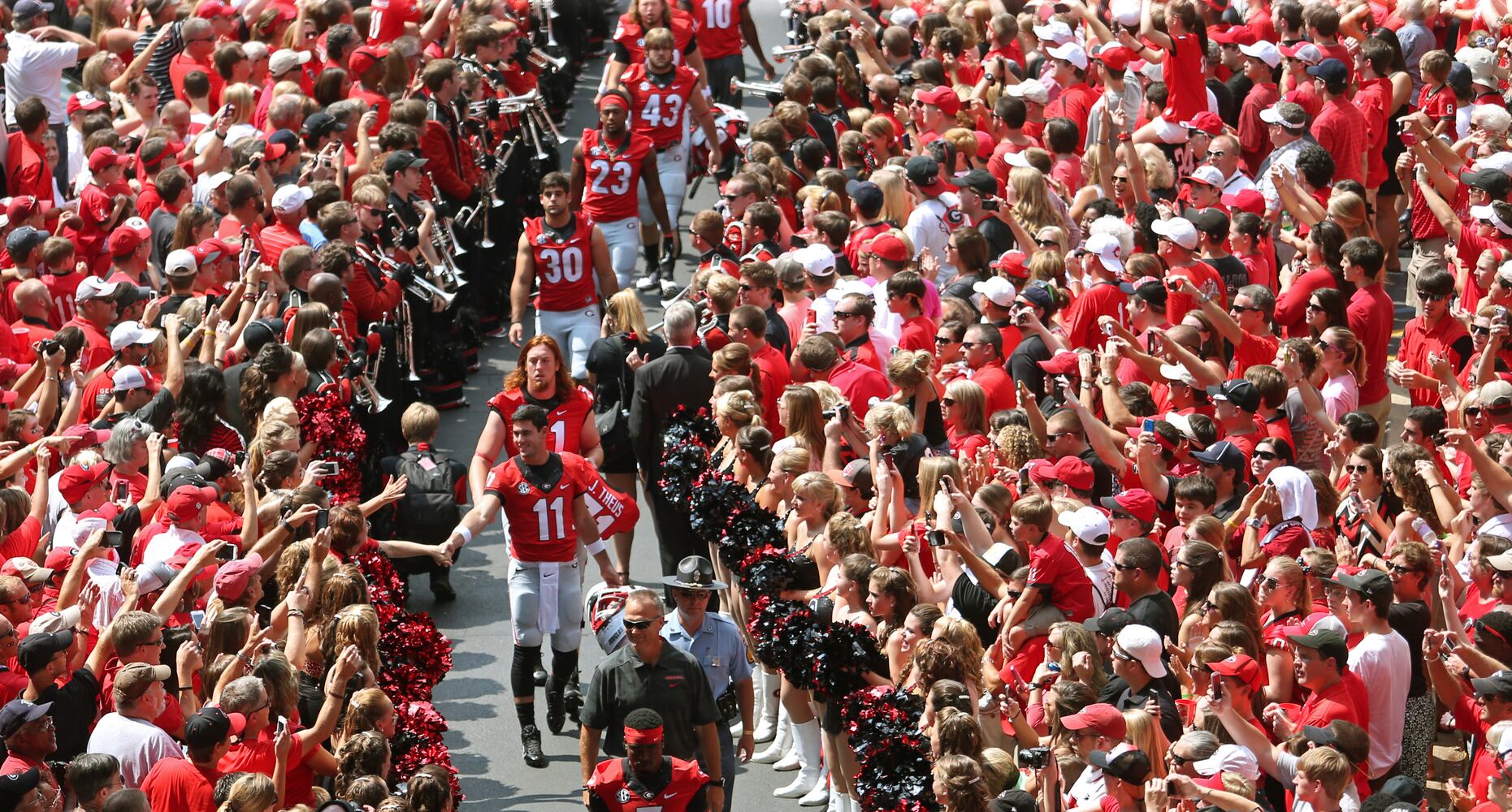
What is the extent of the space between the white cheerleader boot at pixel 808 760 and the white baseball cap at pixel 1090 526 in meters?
1.70

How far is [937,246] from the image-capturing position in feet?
46.1

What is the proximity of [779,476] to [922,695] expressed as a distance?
2172mm

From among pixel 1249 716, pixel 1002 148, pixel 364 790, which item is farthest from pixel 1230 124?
pixel 364 790

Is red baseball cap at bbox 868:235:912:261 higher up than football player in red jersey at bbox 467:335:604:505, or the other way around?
red baseball cap at bbox 868:235:912:261

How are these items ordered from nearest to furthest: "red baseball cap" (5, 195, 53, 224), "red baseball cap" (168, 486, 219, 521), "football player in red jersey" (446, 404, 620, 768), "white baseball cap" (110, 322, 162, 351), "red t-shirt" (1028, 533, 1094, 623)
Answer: "red t-shirt" (1028, 533, 1094, 623)
"red baseball cap" (168, 486, 219, 521)
"football player in red jersey" (446, 404, 620, 768)
"white baseball cap" (110, 322, 162, 351)
"red baseball cap" (5, 195, 53, 224)

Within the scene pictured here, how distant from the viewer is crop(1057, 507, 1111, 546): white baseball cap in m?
9.59

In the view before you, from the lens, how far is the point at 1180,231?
12.1m

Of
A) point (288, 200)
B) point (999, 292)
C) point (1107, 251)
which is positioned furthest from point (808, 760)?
point (288, 200)

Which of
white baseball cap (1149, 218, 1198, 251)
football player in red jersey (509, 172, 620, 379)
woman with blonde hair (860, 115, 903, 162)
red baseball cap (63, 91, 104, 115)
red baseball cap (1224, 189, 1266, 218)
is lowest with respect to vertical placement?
football player in red jersey (509, 172, 620, 379)

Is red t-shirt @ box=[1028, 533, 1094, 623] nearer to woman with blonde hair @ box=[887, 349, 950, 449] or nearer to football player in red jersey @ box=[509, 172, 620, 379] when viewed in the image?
woman with blonde hair @ box=[887, 349, 950, 449]

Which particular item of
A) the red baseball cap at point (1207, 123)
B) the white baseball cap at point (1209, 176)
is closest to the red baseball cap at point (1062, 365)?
the white baseball cap at point (1209, 176)

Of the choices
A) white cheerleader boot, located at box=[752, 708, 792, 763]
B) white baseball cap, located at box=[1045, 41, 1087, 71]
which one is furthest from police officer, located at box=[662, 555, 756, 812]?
white baseball cap, located at box=[1045, 41, 1087, 71]

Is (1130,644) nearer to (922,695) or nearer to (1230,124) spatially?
(922,695)

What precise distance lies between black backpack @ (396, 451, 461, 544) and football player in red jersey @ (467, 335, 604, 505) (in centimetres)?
25
